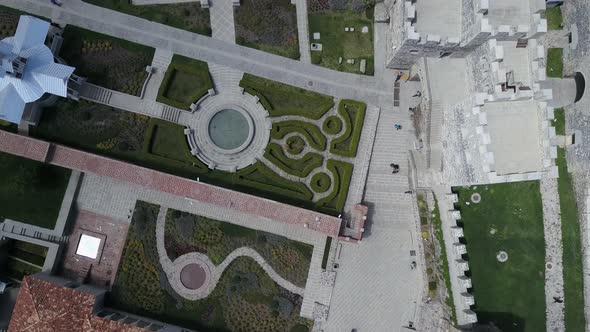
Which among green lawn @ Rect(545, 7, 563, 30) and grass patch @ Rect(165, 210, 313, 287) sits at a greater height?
green lawn @ Rect(545, 7, 563, 30)

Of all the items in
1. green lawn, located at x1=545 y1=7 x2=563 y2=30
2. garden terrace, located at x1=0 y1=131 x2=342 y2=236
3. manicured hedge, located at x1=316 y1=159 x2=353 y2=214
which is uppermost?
green lawn, located at x1=545 y1=7 x2=563 y2=30

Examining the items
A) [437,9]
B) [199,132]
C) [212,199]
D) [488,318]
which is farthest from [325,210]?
[437,9]

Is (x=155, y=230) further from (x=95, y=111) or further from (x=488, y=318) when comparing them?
(x=488, y=318)

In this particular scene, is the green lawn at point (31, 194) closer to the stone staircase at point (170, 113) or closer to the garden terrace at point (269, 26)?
the stone staircase at point (170, 113)

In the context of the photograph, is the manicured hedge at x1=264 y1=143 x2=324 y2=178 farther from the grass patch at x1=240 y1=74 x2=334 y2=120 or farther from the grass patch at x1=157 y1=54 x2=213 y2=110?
the grass patch at x1=157 y1=54 x2=213 y2=110

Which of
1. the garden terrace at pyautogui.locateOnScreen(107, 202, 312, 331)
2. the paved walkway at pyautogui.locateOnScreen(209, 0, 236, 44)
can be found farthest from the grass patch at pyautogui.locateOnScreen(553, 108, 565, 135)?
the paved walkway at pyautogui.locateOnScreen(209, 0, 236, 44)

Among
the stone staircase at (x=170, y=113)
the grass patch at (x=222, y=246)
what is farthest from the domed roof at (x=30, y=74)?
the grass patch at (x=222, y=246)
